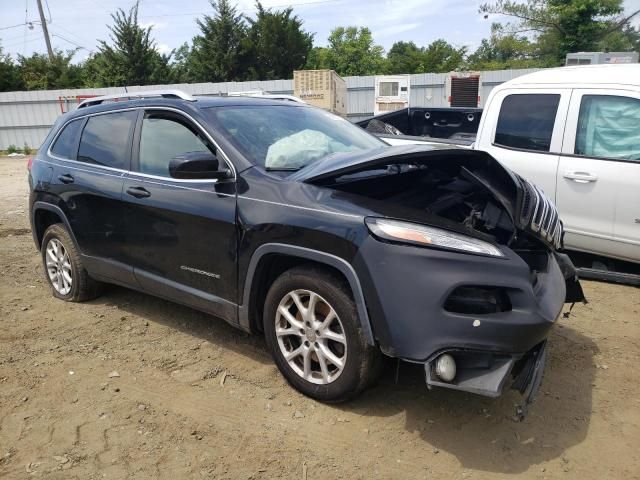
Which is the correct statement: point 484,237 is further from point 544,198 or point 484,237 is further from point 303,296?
point 303,296

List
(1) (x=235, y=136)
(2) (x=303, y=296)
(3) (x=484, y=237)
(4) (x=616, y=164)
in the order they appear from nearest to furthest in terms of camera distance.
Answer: (3) (x=484, y=237)
(2) (x=303, y=296)
(1) (x=235, y=136)
(4) (x=616, y=164)

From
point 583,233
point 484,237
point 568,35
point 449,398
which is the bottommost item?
point 449,398

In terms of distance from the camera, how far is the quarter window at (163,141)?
11.7 feet

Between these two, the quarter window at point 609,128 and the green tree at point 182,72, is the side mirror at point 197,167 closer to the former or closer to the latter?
the quarter window at point 609,128

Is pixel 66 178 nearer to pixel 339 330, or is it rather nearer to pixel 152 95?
pixel 152 95

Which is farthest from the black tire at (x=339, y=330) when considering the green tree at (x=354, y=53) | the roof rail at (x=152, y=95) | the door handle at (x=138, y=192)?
the green tree at (x=354, y=53)

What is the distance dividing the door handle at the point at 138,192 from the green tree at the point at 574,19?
1223 inches

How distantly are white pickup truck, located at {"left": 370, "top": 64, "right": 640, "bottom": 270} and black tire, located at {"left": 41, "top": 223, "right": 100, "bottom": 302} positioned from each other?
412 cm

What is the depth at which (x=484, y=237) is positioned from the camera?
2.65 m

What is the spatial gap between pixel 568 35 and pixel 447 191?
105 ft

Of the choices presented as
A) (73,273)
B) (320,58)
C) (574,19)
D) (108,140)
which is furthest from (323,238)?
(320,58)

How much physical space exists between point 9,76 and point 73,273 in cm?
3388

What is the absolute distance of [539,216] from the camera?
2.89 m

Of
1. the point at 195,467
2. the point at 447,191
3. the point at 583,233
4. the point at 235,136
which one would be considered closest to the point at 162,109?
the point at 235,136
